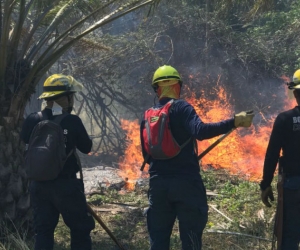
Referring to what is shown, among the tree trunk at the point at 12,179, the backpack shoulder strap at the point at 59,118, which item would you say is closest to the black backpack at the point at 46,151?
the backpack shoulder strap at the point at 59,118

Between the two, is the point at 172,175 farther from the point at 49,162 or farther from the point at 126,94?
the point at 126,94

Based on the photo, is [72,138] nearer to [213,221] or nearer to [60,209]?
[60,209]

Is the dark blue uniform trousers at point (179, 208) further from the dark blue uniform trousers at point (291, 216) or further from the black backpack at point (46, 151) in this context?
the black backpack at point (46, 151)

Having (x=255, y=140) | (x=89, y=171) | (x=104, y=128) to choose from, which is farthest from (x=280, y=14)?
(x=89, y=171)

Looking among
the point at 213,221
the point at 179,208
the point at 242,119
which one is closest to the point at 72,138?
the point at 179,208

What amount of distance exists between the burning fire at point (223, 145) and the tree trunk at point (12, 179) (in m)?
3.80

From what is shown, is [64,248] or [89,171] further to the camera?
[89,171]

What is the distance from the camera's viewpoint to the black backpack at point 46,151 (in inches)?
186

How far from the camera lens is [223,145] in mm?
12094

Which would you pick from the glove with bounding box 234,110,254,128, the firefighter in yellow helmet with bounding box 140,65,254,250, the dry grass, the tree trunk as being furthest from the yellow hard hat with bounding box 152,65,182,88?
the tree trunk

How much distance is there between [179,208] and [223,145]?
7783 millimetres

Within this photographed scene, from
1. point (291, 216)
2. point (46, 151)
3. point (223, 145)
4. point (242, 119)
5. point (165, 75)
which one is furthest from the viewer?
point (223, 145)

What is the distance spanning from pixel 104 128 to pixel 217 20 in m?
4.53

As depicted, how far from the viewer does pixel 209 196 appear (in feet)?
28.9
